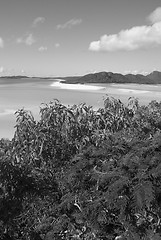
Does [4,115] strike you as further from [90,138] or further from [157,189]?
[157,189]

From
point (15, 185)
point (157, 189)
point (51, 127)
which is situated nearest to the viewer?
point (157, 189)

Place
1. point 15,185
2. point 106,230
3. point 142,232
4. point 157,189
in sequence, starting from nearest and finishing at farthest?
1. point 157,189
2. point 142,232
3. point 106,230
4. point 15,185

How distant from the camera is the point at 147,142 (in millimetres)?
3385

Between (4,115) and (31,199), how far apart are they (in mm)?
13816

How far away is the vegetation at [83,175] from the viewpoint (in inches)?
110

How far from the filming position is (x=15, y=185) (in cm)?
447

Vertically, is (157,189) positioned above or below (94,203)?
above

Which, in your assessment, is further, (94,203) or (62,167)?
(62,167)

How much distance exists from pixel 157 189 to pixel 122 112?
130 inches

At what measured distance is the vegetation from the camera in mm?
2783

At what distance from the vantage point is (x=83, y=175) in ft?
11.2

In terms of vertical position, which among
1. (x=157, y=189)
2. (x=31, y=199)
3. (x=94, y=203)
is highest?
(x=157, y=189)

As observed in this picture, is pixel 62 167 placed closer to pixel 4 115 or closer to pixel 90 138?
pixel 90 138

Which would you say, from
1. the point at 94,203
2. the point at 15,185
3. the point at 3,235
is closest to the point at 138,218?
the point at 94,203
